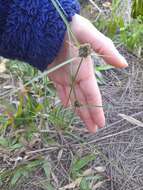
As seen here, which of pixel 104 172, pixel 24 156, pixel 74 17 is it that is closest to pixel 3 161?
pixel 24 156

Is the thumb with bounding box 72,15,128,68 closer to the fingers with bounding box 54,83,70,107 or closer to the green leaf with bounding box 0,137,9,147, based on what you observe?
the fingers with bounding box 54,83,70,107

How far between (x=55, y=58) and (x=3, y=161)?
42 centimetres

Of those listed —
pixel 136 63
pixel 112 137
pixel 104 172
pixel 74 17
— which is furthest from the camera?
pixel 136 63

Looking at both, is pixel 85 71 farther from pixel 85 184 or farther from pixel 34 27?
pixel 85 184

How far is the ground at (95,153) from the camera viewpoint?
1.41 meters

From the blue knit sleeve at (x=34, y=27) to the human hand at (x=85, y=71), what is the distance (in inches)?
1.3

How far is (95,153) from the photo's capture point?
1484 millimetres

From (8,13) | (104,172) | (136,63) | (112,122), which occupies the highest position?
(8,13)

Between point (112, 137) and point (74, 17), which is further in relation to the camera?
point (112, 137)

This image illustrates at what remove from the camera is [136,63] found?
6.37 ft

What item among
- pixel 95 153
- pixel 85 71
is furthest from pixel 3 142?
pixel 85 71

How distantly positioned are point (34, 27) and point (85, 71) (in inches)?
6.7

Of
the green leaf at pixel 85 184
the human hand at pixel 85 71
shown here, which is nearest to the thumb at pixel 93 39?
the human hand at pixel 85 71

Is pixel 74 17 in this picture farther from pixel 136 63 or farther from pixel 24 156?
pixel 136 63
